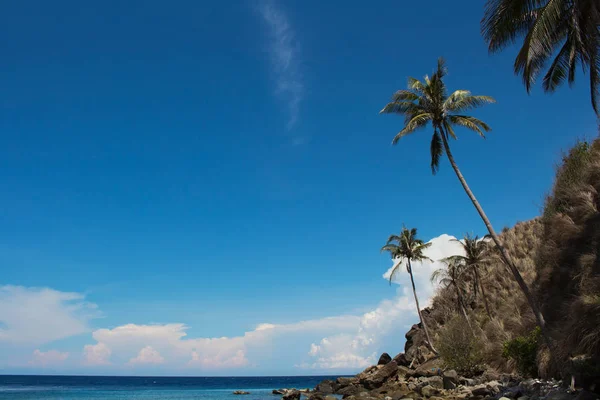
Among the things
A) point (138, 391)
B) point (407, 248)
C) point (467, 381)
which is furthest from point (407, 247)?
point (138, 391)

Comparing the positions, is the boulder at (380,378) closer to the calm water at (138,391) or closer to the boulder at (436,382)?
the boulder at (436,382)

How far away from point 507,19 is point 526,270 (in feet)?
99.4

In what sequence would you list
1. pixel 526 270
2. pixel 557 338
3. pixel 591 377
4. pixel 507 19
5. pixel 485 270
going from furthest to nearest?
1. pixel 485 270
2. pixel 526 270
3. pixel 557 338
4. pixel 507 19
5. pixel 591 377

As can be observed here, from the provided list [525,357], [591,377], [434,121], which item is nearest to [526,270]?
[525,357]

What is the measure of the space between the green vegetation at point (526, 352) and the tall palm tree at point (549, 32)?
1270cm

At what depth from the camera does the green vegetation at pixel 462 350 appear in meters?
31.2

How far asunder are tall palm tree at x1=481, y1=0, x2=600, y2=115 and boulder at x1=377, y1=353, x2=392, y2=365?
41581 millimetres

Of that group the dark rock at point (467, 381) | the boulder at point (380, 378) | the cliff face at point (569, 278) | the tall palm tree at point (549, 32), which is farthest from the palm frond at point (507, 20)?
the boulder at point (380, 378)

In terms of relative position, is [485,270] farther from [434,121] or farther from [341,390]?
[434,121]

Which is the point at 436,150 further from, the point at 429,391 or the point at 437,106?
the point at 429,391

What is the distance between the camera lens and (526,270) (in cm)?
4022

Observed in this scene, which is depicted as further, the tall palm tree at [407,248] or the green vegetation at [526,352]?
the tall palm tree at [407,248]

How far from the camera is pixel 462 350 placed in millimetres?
31625

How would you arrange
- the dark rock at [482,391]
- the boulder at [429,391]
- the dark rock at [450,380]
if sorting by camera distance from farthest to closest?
the dark rock at [450,380], the boulder at [429,391], the dark rock at [482,391]
